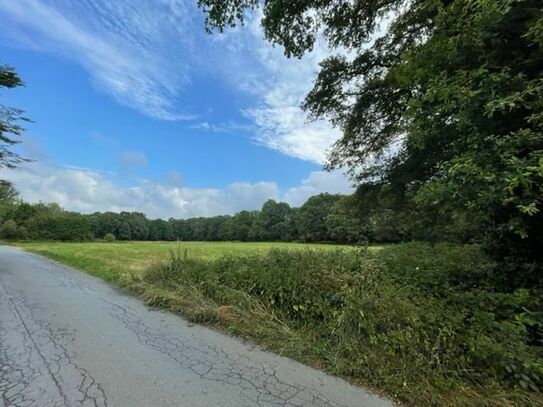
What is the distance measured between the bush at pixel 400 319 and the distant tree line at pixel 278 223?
1177mm

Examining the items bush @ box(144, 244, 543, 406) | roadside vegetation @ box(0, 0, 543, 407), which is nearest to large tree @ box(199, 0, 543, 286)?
roadside vegetation @ box(0, 0, 543, 407)

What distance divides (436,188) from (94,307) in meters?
7.02

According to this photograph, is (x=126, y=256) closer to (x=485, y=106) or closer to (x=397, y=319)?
(x=397, y=319)

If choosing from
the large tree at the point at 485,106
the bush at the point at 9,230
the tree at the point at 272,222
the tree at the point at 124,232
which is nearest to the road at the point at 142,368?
the large tree at the point at 485,106

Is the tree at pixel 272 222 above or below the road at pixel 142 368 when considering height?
above

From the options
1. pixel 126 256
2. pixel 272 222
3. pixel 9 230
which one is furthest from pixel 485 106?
pixel 272 222

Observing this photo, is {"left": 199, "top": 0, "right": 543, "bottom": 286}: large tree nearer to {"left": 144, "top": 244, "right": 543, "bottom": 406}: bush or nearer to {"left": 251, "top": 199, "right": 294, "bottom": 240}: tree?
{"left": 144, "top": 244, "right": 543, "bottom": 406}: bush

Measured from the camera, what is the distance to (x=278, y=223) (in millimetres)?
81500

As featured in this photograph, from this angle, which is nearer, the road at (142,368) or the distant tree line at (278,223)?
the road at (142,368)

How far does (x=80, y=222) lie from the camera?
2559 inches

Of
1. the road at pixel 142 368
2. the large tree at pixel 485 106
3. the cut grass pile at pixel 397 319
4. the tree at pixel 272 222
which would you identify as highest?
the tree at pixel 272 222

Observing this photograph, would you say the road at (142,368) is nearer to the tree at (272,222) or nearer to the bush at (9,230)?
the bush at (9,230)

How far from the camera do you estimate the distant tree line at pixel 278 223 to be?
951 cm

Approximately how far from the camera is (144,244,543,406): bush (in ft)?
9.65
